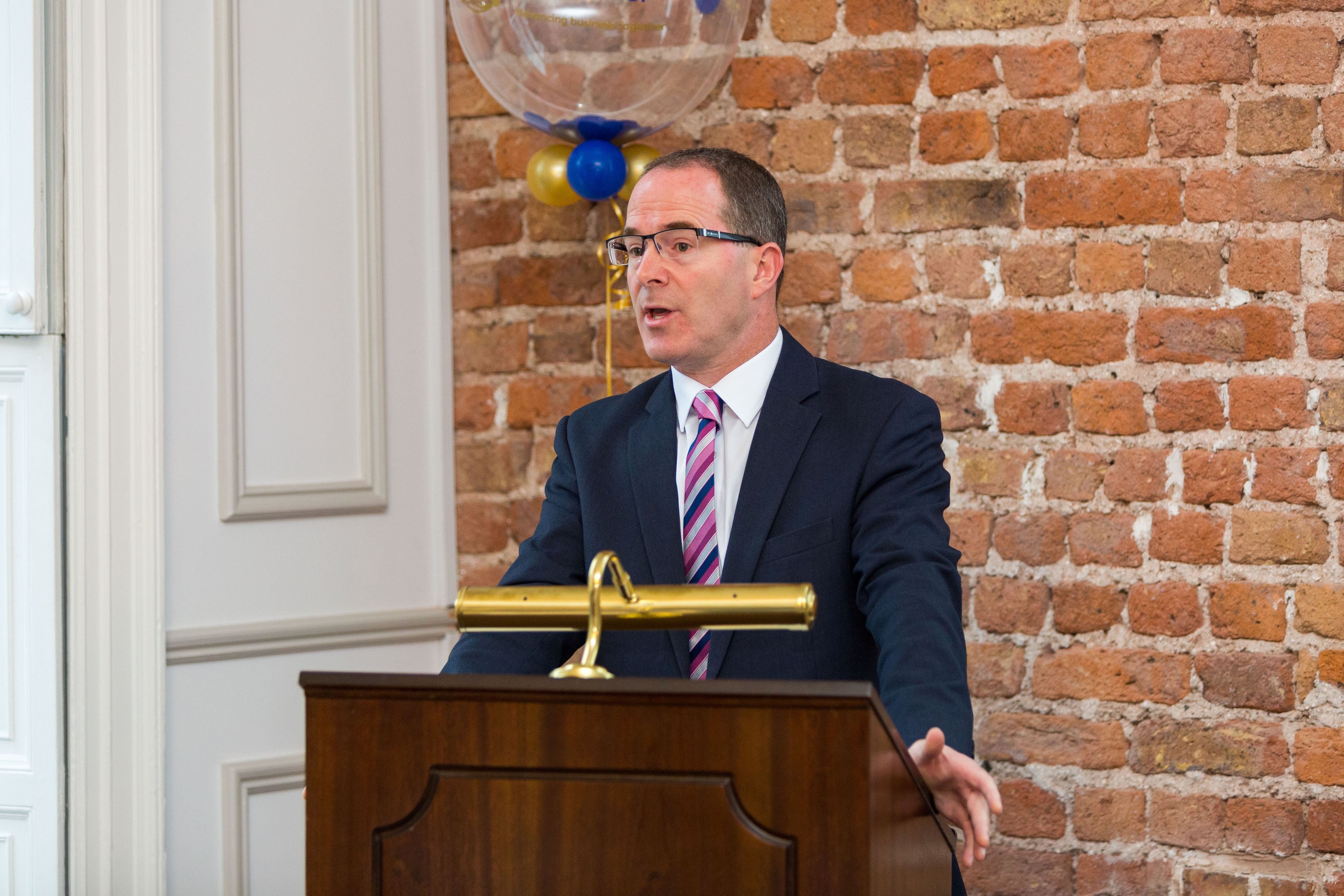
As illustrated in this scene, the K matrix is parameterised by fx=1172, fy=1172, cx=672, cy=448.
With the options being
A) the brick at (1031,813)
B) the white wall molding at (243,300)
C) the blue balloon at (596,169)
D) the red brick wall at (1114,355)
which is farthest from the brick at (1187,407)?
the white wall molding at (243,300)

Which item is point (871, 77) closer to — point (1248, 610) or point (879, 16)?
point (879, 16)

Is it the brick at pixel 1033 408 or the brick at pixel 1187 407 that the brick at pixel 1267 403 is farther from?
the brick at pixel 1033 408

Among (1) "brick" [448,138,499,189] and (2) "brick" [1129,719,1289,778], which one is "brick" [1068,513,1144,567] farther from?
(1) "brick" [448,138,499,189]

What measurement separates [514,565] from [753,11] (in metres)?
1.21

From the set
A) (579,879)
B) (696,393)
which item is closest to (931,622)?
(696,393)

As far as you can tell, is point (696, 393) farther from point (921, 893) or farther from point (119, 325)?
point (119, 325)

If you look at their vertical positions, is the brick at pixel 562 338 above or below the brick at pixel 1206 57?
below

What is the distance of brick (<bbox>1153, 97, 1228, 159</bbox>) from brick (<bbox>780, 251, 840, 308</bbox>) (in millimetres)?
604

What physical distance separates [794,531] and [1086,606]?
0.78m

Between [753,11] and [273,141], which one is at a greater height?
[753,11]

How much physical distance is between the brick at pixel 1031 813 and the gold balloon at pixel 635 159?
4.22 feet

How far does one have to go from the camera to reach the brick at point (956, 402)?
2123 millimetres

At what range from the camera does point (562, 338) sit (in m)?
2.36

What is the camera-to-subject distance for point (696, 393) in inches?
67.3
